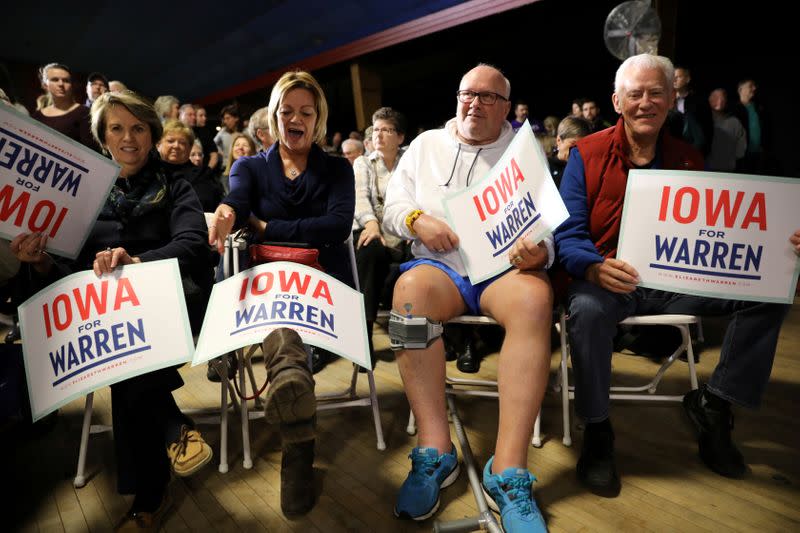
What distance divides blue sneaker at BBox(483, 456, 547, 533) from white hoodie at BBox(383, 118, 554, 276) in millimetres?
769

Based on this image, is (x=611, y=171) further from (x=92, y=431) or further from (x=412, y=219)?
(x=92, y=431)

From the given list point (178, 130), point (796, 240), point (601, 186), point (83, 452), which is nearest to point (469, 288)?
point (601, 186)

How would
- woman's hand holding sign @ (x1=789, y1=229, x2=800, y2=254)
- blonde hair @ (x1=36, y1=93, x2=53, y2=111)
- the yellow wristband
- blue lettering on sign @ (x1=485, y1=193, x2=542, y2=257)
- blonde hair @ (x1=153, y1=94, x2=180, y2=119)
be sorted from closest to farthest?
1. woman's hand holding sign @ (x1=789, y1=229, x2=800, y2=254)
2. blue lettering on sign @ (x1=485, y1=193, x2=542, y2=257)
3. the yellow wristband
4. blonde hair @ (x1=36, y1=93, x2=53, y2=111)
5. blonde hair @ (x1=153, y1=94, x2=180, y2=119)

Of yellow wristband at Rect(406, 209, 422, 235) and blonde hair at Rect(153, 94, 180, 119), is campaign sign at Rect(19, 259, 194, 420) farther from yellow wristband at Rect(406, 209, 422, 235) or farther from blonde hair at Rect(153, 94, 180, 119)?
blonde hair at Rect(153, 94, 180, 119)

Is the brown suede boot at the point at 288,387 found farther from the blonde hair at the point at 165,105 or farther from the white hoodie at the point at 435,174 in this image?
the blonde hair at the point at 165,105

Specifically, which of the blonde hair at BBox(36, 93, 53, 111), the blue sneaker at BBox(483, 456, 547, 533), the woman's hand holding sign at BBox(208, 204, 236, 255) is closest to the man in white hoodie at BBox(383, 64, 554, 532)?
the blue sneaker at BBox(483, 456, 547, 533)

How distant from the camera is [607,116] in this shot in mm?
9055

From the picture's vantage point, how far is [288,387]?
1.24 meters

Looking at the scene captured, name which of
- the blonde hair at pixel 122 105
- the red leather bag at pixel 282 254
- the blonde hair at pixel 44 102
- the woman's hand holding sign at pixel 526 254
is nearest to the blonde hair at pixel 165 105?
the blonde hair at pixel 44 102

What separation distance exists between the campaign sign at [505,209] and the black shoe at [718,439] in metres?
0.93

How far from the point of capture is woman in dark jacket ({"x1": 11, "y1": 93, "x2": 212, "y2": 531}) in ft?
4.62

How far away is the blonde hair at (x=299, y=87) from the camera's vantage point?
182 centimetres

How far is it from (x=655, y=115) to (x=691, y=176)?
359 millimetres

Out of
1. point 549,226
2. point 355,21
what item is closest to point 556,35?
point 355,21
